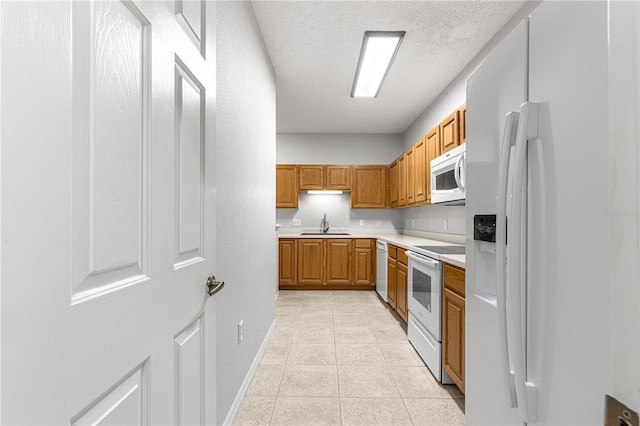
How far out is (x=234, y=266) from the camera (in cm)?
175

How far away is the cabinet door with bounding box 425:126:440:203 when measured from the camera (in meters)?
3.14

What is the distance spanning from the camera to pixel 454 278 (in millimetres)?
1908

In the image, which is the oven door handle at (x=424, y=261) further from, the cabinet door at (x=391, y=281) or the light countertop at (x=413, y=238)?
the cabinet door at (x=391, y=281)

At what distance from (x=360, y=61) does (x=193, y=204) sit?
8.25ft

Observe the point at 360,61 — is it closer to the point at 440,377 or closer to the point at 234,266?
the point at 234,266

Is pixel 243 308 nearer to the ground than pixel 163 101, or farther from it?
nearer to the ground

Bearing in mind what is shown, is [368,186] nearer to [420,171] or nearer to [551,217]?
[420,171]

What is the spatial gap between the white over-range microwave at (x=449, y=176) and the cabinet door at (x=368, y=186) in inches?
84.7

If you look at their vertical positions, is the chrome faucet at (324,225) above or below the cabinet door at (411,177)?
below

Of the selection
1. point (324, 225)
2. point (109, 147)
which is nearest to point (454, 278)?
point (109, 147)

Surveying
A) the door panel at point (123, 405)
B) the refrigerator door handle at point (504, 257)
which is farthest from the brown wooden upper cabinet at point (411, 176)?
the door panel at point (123, 405)

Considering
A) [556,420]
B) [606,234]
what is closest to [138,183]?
[606,234]

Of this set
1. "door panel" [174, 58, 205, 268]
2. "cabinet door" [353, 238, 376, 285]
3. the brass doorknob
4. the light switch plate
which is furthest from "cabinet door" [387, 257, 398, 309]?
the light switch plate

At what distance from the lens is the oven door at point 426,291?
2.15 m
